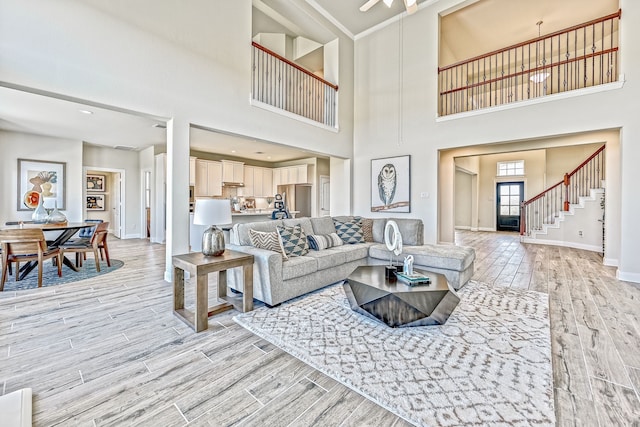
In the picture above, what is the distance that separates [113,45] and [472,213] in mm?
11751

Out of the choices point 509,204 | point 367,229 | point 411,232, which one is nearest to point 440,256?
point 411,232

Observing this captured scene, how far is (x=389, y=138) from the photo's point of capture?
6.23 metres

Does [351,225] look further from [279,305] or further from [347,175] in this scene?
[347,175]

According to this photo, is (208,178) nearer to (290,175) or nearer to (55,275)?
(290,175)

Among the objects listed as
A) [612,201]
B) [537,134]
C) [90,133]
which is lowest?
[612,201]

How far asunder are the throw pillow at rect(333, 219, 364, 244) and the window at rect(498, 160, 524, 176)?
874 centimetres

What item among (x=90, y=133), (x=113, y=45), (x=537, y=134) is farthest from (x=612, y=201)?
(x=90, y=133)

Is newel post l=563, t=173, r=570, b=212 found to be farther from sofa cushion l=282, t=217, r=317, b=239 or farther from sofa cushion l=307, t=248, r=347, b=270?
sofa cushion l=282, t=217, r=317, b=239

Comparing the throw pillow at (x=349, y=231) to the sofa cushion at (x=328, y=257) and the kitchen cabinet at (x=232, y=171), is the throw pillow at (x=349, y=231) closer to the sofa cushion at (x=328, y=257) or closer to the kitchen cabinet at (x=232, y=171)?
the sofa cushion at (x=328, y=257)

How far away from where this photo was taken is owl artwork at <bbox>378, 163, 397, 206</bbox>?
6116 millimetres

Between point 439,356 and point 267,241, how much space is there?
1.98m

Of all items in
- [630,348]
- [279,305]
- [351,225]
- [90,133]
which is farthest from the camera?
[90,133]

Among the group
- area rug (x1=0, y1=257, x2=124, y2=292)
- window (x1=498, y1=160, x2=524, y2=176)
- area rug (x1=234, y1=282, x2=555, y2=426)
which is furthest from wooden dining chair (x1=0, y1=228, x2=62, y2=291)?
window (x1=498, y1=160, x2=524, y2=176)

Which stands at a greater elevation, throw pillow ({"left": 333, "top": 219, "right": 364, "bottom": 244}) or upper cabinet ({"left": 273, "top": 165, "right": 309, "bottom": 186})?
upper cabinet ({"left": 273, "top": 165, "right": 309, "bottom": 186})
